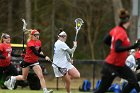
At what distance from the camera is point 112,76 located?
14.7 meters

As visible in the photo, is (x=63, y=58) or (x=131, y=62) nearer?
(x=63, y=58)

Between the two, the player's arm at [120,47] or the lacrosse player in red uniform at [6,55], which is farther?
the lacrosse player in red uniform at [6,55]

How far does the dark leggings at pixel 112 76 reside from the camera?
1468cm

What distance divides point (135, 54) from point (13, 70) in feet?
13.9

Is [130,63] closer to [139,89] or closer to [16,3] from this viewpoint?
[139,89]

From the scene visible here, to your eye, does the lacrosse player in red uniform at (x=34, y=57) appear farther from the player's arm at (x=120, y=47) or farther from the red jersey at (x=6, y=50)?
→ the player's arm at (x=120, y=47)

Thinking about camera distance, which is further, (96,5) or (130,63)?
(96,5)

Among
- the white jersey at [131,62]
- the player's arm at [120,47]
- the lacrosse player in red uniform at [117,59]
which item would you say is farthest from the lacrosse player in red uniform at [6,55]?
the player's arm at [120,47]

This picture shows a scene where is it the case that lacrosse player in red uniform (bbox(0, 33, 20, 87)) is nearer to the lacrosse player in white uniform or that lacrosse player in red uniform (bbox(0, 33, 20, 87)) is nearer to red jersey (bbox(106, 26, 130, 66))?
the lacrosse player in white uniform

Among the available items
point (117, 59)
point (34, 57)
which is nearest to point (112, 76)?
point (117, 59)

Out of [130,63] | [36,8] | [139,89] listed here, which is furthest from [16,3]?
[139,89]

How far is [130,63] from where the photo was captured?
23.9m

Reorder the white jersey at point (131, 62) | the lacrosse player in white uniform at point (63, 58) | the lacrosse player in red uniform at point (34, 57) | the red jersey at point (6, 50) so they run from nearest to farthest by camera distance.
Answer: the lacrosse player in white uniform at point (63, 58)
the lacrosse player in red uniform at point (34, 57)
the red jersey at point (6, 50)
the white jersey at point (131, 62)

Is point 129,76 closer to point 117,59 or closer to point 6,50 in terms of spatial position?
point 117,59
